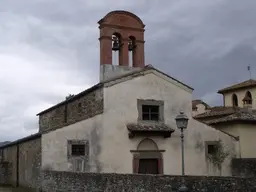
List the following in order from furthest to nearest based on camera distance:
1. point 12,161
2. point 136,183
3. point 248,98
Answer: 1. point 248,98
2. point 12,161
3. point 136,183

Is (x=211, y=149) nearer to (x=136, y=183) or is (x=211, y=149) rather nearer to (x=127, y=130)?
(x=127, y=130)

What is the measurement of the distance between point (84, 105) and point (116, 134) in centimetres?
338

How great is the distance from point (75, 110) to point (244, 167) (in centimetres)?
1119

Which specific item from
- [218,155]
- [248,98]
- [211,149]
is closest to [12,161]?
[211,149]

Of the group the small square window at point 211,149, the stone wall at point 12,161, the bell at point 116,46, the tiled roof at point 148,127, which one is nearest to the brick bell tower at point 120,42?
the bell at point 116,46

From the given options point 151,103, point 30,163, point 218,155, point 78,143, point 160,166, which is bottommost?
point 160,166

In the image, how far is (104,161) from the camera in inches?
830

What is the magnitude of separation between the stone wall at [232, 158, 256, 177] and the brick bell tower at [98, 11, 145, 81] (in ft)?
27.5

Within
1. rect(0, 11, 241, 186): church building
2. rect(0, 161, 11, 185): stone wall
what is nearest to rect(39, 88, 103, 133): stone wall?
rect(0, 11, 241, 186): church building

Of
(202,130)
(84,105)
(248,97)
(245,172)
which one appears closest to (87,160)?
(84,105)

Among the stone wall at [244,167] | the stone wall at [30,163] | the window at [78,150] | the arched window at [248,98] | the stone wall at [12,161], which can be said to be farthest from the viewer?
the arched window at [248,98]

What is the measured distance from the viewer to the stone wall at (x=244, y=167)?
21688 mm

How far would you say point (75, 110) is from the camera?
82.8 feet

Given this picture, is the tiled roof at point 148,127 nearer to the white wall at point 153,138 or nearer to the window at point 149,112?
the white wall at point 153,138
